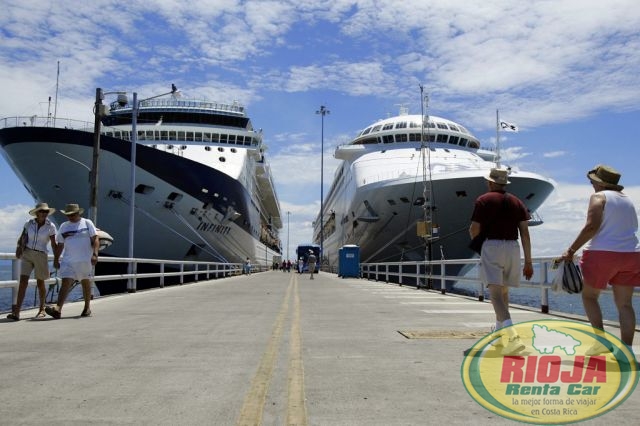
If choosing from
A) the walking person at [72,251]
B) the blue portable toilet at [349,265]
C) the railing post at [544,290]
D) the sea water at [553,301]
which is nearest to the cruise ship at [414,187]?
the blue portable toilet at [349,265]

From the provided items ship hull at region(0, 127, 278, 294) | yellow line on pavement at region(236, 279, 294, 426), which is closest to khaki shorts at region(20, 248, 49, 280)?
yellow line on pavement at region(236, 279, 294, 426)

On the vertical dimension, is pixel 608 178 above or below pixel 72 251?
above

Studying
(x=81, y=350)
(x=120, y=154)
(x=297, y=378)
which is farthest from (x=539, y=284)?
(x=120, y=154)

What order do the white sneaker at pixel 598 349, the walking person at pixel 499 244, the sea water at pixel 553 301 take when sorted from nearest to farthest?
the white sneaker at pixel 598 349
the walking person at pixel 499 244
the sea water at pixel 553 301

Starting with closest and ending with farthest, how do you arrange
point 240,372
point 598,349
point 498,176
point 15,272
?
point 240,372
point 598,349
point 498,176
point 15,272

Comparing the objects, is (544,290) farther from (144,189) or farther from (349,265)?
(349,265)

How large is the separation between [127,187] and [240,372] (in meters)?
25.1

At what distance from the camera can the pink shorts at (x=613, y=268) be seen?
4.89 meters

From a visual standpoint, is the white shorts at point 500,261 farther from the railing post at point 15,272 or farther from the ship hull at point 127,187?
the ship hull at point 127,187

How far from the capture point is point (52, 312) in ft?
27.8

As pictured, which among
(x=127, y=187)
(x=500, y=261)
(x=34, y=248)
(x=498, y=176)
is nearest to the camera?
(x=500, y=261)

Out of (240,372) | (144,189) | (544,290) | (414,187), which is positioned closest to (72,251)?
(240,372)

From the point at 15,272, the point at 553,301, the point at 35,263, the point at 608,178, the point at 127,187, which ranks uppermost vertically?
the point at 127,187

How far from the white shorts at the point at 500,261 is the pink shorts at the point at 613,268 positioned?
0.64m
